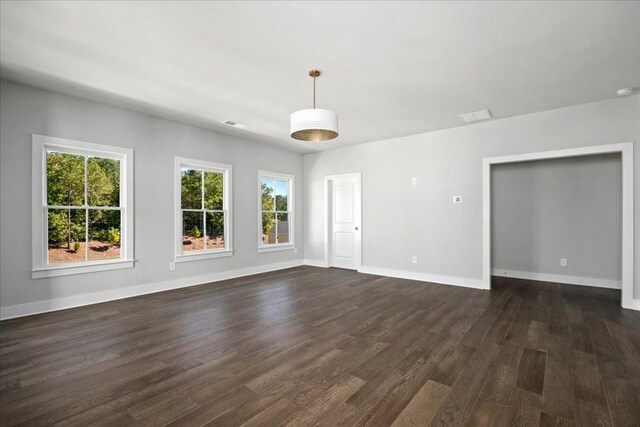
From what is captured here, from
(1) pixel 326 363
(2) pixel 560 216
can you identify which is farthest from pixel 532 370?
(2) pixel 560 216

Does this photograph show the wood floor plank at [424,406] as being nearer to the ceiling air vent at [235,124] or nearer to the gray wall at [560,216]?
the ceiling air vent at [235,124]

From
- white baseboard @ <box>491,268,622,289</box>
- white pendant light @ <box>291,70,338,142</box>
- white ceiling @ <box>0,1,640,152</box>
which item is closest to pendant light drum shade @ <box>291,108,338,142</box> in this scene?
white pendant light @ <box>291,70,338,142</box>

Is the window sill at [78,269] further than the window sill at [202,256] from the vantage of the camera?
No

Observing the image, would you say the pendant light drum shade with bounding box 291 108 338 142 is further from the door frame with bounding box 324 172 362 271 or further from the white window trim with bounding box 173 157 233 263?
the door frame with bounding box 324 172 362 271

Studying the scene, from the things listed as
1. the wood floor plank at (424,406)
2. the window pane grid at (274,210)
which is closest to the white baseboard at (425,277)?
the window pane grid at (274,210)

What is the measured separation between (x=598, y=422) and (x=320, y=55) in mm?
3356

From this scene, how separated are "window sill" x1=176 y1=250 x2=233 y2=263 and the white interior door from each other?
240cm

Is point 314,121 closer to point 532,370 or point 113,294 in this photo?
point 532,370

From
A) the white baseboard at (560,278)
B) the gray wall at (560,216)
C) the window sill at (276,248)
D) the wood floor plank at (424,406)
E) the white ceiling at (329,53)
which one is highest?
the white ceiling at (329,53)

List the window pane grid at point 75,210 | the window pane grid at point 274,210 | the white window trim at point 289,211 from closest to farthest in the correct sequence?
the window pane grid at point 75,210, the white window trim at point 289,211, the window pane grid at point 274,210

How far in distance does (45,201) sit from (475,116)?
595 cm

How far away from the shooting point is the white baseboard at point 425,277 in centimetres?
506

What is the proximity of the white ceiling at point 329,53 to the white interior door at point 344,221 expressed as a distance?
250 centimetres

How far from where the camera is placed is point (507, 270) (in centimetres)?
595
